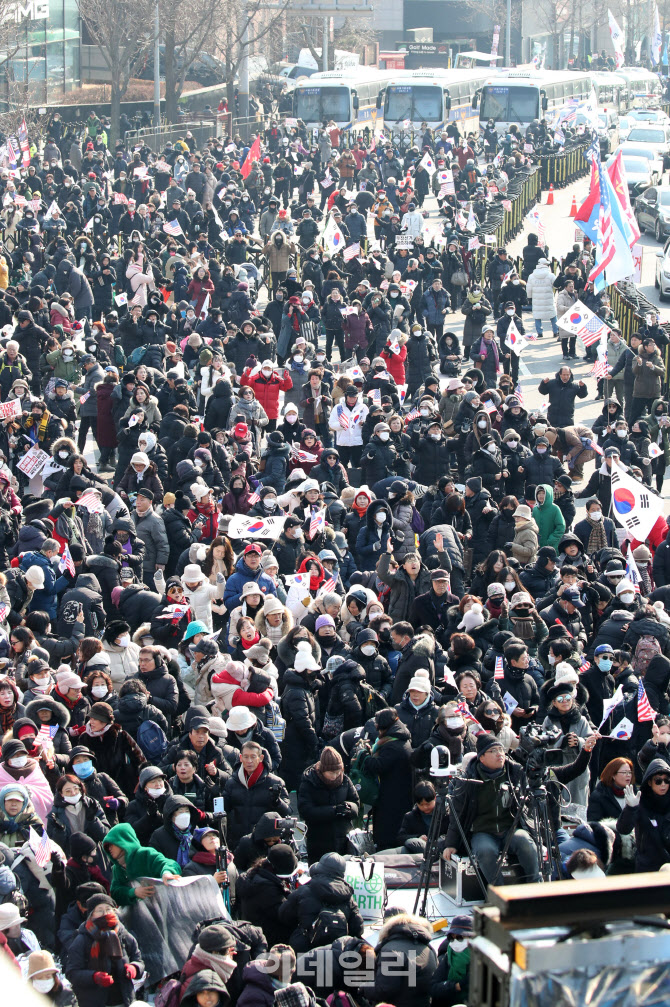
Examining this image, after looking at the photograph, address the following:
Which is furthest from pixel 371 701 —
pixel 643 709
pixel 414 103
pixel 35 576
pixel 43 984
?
pixel 414 103

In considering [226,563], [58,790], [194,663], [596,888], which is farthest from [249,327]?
[596,888]

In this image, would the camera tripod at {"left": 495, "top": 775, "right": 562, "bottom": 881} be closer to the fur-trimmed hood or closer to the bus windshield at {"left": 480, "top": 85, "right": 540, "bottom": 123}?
the fur-trimmed hood

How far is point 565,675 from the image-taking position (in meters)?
9.36

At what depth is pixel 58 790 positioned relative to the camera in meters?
7.83

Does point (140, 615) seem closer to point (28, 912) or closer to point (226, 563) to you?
point (226, 563)

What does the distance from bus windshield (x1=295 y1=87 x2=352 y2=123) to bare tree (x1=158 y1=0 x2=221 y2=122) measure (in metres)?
5.00

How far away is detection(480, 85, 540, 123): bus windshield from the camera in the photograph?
4659 centimetres

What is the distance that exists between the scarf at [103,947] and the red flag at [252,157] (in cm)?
2664

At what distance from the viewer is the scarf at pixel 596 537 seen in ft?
42.3

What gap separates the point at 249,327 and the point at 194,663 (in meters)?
8.62

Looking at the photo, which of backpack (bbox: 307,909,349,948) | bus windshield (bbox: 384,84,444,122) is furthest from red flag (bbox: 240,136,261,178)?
backpack (bbox: 307,909,349,948)

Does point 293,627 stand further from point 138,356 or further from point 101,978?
point 138,356

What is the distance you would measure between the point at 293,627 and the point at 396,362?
8.61m

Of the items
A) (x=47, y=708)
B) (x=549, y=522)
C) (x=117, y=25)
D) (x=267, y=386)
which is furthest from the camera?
(x=117, y=25)
